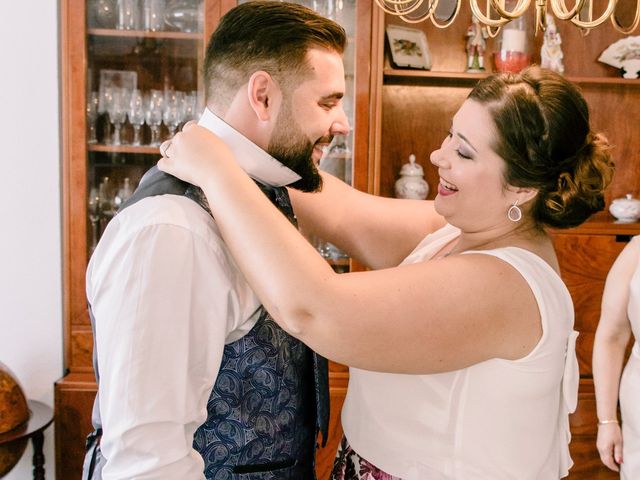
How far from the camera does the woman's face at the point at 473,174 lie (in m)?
1.33

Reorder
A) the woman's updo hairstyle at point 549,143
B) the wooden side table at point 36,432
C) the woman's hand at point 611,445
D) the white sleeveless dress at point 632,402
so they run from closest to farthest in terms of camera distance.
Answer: the woman's updo hairstyle at point 549,143, the white sleeveless dress at point 632,402, the woman's hand at point 611,445, the wooden side table at point 36,432

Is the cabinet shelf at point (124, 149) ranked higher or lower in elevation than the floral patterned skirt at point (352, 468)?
higher

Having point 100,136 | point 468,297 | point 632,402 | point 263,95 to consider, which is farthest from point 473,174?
point 100,136

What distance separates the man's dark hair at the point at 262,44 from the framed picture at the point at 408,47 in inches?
67.0

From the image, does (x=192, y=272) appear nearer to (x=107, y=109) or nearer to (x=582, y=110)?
(x=582, y=110)

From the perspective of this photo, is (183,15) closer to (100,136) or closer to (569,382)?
(100,136)

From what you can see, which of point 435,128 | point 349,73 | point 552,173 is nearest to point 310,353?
point 552,173

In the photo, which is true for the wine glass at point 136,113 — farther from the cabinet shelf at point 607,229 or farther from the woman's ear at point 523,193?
the woman's ear at point 523,193

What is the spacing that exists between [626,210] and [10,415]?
252 cm

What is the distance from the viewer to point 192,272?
43.4 inches

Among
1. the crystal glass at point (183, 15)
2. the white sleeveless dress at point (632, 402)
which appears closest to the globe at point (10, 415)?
the crystal glass at point (183, 15)

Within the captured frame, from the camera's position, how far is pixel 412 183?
306 cm

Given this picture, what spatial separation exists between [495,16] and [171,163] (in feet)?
7.26

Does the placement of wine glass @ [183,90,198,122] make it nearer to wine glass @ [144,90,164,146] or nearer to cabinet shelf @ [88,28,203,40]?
wine glass @ [144,90,164,146]
